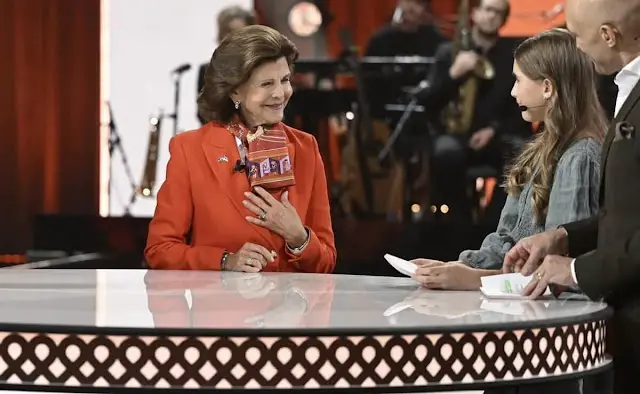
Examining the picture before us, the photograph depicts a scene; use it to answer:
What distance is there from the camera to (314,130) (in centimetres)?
738

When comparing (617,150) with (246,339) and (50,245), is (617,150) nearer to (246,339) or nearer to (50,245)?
(246,339)

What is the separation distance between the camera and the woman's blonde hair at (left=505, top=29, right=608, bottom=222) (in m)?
2.61

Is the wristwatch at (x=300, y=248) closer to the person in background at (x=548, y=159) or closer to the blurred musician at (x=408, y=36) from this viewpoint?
the person in background at (x=548, y=159)

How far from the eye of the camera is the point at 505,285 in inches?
91.2

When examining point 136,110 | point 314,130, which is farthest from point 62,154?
point 314,130

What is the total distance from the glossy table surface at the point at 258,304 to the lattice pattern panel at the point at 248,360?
26 mm

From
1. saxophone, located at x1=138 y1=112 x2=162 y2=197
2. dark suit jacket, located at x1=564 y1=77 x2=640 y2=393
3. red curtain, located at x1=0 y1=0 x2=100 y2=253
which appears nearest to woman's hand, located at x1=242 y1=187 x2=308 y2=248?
dark suit jacket, located at x1=564 y1=77 x2=640 y2=393

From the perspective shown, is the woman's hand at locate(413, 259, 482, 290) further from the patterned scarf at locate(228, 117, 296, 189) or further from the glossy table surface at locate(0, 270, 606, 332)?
the patterned scarf at locate(228, 117, 296, 189)

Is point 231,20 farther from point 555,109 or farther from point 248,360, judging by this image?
point 248,360

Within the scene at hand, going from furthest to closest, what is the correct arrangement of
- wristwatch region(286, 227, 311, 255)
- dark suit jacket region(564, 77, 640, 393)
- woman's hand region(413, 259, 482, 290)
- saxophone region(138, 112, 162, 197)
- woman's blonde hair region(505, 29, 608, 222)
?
saxophone region(138, 112, 162, 197) → wristwatch region(286, 227, 311, 255) → woman's blonde hair region(505, 29, 608, 222) → woman's hand region(413, 259, 482, 290) → dark suit jacket region(564, 77, 640, 393)

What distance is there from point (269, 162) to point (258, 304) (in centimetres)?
105

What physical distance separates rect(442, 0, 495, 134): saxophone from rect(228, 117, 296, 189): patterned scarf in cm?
415

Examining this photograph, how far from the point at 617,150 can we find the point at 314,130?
209 inches

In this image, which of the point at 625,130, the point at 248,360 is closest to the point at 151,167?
the point at 625,130
